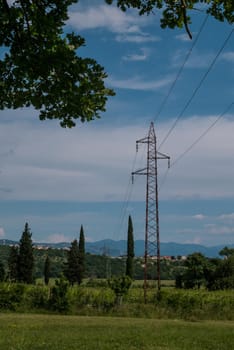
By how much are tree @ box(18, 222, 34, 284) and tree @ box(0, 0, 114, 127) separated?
73372 mm

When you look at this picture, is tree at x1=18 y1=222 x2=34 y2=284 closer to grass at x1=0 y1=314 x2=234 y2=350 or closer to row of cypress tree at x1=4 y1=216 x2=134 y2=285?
row of cypress tree at x1=4 y1=216 x2=134 y2=285

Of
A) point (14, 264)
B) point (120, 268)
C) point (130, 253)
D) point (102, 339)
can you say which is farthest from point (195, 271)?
point (120, 268)

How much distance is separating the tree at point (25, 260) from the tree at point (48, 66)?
7337cm

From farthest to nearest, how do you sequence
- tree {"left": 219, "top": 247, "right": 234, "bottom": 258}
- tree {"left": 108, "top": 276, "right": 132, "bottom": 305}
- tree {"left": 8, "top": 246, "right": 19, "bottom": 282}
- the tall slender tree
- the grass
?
tree {"left": 8, "top": 246, "right": 19, "bottom": 282}
the tall slender tree
tree {"left": 219, "top": 247, "right": 234, "bottom": 258}
tree {"left": 108, "top": 276, "right": 132, "bottom": 305}
the grass

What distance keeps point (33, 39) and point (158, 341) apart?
11.7 m

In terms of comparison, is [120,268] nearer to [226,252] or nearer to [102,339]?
[226,252]

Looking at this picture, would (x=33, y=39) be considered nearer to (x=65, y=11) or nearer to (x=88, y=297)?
(x=65, y=11)

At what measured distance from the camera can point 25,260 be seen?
77.9m

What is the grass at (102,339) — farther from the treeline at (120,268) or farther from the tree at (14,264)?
the tree at (14,264)

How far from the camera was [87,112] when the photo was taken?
554cm

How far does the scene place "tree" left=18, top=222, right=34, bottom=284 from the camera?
77.0 metres

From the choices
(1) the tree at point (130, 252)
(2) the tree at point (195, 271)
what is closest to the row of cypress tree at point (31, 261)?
(1) the tree at point (130, 252)

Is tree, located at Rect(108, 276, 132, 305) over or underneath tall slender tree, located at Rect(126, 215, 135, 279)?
underneath

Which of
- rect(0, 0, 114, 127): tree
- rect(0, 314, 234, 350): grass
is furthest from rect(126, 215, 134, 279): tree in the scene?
rect(0, 0, 114, 127): tree
